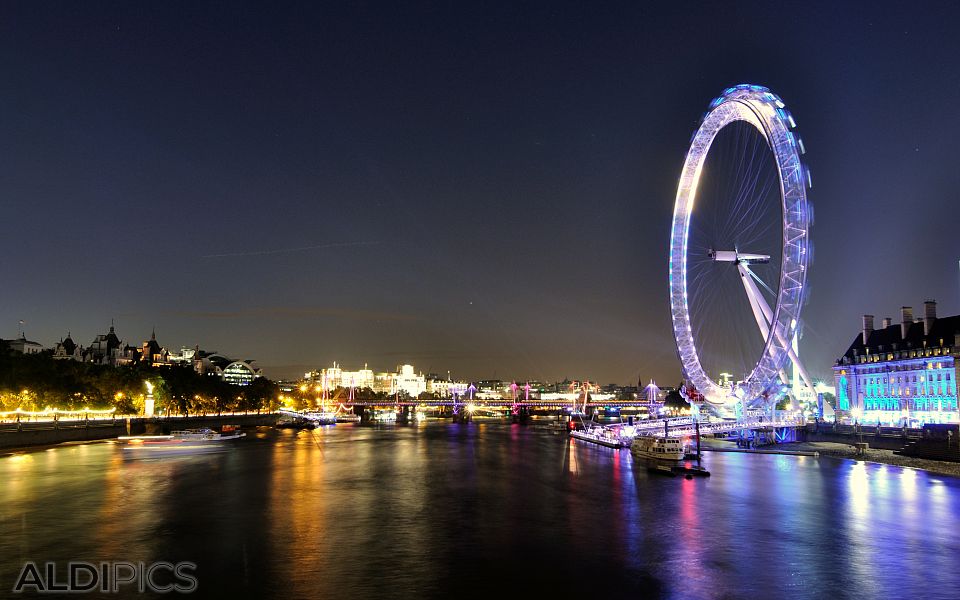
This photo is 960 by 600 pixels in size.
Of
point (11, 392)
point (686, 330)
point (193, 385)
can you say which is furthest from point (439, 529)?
point (193, 385)

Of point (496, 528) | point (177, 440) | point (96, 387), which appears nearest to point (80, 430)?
point (96, 387)

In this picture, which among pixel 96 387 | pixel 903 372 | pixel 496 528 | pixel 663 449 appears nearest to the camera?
pixel 496 528

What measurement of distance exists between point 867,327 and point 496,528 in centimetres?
7997

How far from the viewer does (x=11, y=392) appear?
231 feet

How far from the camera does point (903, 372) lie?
8206 cm

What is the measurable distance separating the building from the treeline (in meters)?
87.4

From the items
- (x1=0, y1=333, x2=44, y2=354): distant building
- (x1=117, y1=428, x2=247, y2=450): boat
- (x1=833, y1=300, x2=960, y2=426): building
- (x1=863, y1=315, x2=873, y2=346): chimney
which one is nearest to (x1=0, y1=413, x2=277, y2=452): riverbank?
(x1=117, y1=428, x2=247, y2=450): boat

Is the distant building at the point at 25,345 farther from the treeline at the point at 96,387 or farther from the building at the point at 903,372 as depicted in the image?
the building at the point at 903,372

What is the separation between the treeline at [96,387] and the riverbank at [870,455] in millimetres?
68733

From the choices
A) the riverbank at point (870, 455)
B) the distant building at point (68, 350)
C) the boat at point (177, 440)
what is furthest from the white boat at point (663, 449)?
the distant building at point (68, 350)

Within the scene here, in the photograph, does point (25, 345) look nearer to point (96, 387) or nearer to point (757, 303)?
point (96, 387)

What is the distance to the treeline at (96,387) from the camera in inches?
2849

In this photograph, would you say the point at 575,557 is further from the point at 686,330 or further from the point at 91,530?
the point at 686,330

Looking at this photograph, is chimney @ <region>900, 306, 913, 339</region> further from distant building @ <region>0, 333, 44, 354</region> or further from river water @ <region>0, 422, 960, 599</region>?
distant building @ <region>0, 333, 44, 354</region>
